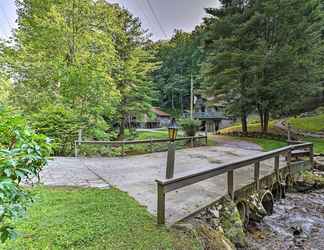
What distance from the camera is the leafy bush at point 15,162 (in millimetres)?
1256

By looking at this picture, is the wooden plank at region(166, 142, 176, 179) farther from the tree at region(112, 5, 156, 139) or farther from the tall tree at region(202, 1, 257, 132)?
the tall tree at region(202, 1, 257, 132)

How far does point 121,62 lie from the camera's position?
13750 millimetres

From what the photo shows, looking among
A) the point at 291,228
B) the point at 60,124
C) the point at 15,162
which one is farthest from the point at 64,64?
the point at 291,228

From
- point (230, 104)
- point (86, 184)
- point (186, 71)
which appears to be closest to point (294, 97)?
point (230, 104)

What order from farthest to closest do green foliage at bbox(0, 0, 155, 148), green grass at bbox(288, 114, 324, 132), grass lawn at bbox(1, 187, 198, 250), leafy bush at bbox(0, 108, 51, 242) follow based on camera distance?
green grass at bbox(288, 114, 324, 132) < green foliage at bbox(0, 0, 155, 148) < grass lawn at bbox(1, 187, 198, 250) < leafy bush at bbox(0, 108, 51, 242)

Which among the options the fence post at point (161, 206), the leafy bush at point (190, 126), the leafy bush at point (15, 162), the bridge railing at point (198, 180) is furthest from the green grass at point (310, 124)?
the leafy bush at point (15, 162)

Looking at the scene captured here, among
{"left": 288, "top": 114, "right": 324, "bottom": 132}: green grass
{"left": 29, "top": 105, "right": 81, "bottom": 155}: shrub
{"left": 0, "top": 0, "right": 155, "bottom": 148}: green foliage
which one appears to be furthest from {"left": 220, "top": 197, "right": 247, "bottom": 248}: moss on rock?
{"left": 288, "top": 114, "right": 324, "bottom": 132}: green grass

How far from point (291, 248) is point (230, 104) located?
45.4 feet

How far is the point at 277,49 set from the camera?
14.3 metres

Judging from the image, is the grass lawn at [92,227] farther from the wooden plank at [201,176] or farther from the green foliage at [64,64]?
the green foliage at [64,64]

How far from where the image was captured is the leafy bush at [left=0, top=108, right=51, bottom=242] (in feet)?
4.12

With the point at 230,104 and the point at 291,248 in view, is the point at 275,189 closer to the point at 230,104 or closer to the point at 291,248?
the point at 291,248

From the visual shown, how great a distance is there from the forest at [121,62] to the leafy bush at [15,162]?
560cm

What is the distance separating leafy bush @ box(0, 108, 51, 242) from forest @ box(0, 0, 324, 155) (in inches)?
220
